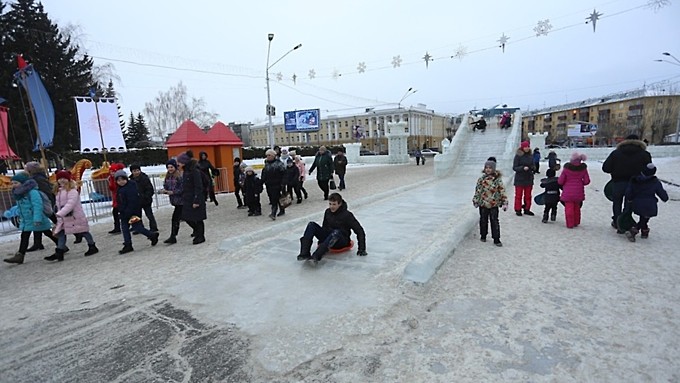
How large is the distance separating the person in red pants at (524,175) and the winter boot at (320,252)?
5442mm

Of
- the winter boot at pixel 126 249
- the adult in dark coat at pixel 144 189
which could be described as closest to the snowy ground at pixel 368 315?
the winter boot at pixel 126 249

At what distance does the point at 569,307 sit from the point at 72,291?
239 inches

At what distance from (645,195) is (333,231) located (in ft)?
17.4

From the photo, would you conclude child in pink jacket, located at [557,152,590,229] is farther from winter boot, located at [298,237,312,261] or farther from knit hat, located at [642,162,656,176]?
winter boot, located at [298,237,312,261]

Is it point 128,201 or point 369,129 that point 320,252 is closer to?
point 128,201

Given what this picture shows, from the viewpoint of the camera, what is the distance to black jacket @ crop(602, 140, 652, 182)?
239 inches

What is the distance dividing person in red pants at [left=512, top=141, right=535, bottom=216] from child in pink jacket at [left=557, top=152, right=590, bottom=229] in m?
1.02

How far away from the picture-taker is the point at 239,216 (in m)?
9.62

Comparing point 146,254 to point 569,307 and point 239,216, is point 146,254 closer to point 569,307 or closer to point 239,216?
point 239,216

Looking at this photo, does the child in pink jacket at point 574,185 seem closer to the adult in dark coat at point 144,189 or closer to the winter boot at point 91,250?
the adult in dark coat at point 144,189

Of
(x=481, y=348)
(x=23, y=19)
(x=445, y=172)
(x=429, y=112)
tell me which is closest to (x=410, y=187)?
(x=445, y=172)

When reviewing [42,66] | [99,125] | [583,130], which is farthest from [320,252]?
[583,130]

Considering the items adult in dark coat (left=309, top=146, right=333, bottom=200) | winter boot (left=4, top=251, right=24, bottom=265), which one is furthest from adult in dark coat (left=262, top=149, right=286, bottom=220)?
winter boot (left=4, top=251, right=24, bottom=265)

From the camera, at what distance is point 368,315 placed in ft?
11.6
